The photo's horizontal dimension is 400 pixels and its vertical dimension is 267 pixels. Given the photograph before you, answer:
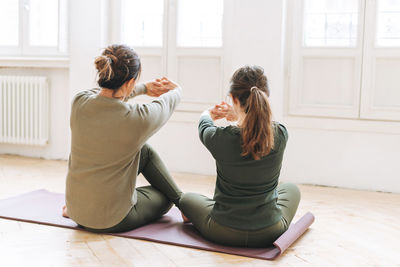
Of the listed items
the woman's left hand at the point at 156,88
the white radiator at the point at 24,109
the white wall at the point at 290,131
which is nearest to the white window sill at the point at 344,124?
the white wall at the point at 290,131

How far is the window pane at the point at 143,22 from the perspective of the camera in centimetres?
468

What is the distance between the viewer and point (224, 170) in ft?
7.69

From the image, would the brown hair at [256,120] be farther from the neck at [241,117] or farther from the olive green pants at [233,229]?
the olive green pants at [233,229]

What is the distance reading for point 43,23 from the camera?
16.8 feet

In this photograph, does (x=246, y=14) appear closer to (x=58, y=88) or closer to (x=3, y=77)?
(x=58, y=88)

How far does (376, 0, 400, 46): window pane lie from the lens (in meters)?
3.99

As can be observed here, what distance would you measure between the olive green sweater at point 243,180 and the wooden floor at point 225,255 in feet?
0.59

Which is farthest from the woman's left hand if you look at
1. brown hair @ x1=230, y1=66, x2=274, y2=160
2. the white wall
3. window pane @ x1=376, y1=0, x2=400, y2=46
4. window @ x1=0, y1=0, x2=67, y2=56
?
window @ x1=0, y1=0, x2=67, y2=56

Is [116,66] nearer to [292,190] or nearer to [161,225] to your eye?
[161,225]

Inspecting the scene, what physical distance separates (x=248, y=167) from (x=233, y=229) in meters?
0.31

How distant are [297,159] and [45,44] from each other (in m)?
2.74

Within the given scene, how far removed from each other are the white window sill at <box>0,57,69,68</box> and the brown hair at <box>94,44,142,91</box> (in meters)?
2.68

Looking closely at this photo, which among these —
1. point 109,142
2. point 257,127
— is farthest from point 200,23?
point 257,127

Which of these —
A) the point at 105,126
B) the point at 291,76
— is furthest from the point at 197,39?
the point at 105,126
